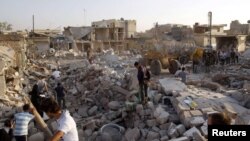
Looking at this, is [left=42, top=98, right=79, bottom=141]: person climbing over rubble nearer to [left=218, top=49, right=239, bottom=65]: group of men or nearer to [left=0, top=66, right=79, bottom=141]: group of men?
[left=0, top=66, right=79, bottom=141]: group of men

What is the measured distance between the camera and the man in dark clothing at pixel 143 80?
11156mm

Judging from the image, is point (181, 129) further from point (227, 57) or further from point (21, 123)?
point (227, 57)

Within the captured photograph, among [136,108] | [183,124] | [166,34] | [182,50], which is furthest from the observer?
[166,34]

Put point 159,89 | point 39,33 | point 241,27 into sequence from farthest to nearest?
point 241,27 → point 39,33 → point 159,89

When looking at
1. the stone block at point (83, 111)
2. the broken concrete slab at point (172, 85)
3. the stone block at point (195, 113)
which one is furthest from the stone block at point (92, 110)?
the stone block at point (195, 113)

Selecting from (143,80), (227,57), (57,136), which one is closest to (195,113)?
(143,80)

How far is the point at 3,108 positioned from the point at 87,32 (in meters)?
33.9

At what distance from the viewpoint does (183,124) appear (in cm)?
979

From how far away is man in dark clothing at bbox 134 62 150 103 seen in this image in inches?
439

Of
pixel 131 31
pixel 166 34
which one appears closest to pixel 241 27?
pixel 166 34

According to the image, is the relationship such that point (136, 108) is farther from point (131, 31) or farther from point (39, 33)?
point (131, 31)

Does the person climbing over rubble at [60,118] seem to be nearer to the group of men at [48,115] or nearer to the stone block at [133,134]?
the group of men at [48,115]

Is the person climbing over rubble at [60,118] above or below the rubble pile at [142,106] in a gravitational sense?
above

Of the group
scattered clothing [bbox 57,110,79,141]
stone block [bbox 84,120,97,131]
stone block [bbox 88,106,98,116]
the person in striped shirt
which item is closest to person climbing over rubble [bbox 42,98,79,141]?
scattered clothing [bbox 57,110,79,141]
